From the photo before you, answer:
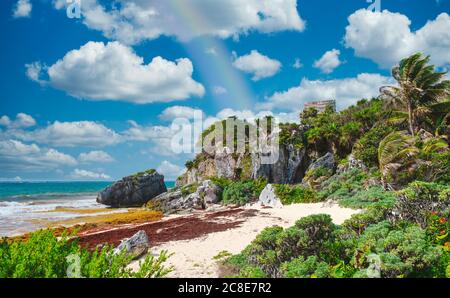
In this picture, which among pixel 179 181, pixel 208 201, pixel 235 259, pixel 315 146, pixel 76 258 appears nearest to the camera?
pixel 76 258

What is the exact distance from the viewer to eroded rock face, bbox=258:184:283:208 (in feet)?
67.7

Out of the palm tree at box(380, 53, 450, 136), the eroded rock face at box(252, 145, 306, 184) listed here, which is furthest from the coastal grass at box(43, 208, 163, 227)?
the palm tree at box(380, 53, 450, 136)

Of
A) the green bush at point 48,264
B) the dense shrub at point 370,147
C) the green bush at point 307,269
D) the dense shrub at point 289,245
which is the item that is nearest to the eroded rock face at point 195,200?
the dense shrub at point 370,147

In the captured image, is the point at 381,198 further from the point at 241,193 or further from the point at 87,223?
the point at 87,223

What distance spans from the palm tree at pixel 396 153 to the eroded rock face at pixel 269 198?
6458 mm

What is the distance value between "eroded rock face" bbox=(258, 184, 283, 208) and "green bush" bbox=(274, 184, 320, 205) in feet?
0.86

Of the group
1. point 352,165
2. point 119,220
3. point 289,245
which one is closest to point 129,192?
point 119,220

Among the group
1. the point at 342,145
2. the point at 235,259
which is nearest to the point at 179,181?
the point at 342,145

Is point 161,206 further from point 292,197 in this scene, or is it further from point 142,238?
point 142,238

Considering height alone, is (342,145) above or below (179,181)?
above

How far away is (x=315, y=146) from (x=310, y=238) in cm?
2408

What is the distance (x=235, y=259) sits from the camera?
24.5ft

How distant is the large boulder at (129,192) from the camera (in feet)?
123

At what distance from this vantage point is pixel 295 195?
20938 millimetres
